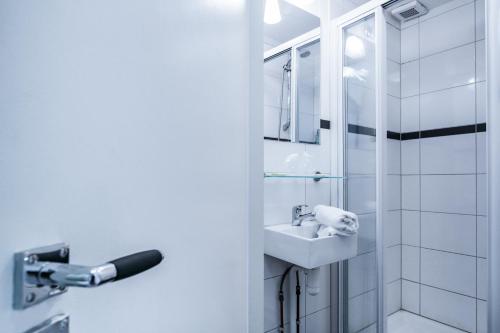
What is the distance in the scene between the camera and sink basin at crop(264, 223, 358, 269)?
1.13 metres

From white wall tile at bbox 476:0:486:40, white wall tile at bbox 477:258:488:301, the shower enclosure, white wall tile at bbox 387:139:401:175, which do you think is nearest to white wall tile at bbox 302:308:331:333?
the shower enclosure

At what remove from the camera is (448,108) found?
78.2 inches

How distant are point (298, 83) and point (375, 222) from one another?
0.84 m

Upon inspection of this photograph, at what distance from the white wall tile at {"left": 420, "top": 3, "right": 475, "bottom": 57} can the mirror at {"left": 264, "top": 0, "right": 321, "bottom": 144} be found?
1060mm

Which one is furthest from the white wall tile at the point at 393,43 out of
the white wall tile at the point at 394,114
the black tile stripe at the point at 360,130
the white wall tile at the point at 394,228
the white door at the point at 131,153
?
the white door at the point at 131,153

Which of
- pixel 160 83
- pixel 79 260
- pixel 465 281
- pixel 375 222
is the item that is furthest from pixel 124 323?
pixel 465 281

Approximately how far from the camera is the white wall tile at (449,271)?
1865mm

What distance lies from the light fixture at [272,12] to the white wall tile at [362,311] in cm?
150

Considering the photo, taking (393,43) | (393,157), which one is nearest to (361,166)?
(393,157)

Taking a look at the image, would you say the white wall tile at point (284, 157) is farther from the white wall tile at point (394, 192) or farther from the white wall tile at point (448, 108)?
the white wall tile at point (448, 108)

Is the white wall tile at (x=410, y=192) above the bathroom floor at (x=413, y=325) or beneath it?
above

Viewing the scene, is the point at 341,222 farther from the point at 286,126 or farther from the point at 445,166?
the point at 445,166

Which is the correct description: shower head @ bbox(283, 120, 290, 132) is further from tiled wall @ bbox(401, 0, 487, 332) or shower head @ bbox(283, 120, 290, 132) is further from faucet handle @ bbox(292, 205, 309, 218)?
tiled wall @ bbox(401, 0, 487, 332)

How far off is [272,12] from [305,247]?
3.87ft
